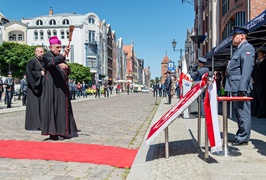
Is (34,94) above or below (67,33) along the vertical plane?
below

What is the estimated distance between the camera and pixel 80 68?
6838 cm

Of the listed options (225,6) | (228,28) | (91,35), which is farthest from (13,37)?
(228,28)

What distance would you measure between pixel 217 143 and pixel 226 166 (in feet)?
1.05

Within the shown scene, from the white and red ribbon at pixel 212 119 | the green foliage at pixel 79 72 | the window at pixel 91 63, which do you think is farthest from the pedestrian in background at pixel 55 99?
the window at pixel 91 63

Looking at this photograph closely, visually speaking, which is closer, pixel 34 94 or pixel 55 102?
pixel 55 102

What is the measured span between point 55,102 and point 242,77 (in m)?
3.64

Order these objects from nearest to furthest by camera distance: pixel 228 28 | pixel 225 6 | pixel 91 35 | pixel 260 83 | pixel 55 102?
pixel 55 102 → pixel 260 83 → pixel 228 28 → pixel 225 6 → pixel 91 35

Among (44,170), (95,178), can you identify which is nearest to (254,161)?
(95,178)

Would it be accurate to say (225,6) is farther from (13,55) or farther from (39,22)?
(39,22)

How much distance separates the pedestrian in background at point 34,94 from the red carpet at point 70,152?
38.0 inches

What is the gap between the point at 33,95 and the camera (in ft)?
22.9

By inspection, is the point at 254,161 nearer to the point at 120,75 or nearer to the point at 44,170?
the point at 44,170

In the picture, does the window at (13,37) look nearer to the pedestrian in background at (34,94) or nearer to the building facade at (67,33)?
the building facade at (67,33)

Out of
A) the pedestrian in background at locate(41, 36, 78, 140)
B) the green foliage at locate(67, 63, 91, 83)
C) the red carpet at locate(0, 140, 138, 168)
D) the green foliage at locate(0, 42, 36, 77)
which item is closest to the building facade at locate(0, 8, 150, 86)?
the green foliage at locate(67, 63, 91, 83)
